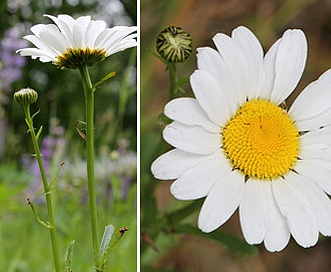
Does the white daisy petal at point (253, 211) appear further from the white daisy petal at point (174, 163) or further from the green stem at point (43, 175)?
the green stem at point (43, 175)

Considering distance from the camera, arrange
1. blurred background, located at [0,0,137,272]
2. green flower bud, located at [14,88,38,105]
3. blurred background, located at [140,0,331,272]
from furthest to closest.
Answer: blurred background, located at [140,0,331,272], blurred background, located at [0,0,137,272], green flower bud, located at [14,88,38,105]

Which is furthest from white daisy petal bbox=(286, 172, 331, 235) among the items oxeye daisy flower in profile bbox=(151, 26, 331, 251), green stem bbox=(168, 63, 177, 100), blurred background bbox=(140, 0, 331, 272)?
blurred background bbox=(140, 0, 331, 272)

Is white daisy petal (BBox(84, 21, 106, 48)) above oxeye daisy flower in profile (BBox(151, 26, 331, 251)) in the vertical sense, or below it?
above

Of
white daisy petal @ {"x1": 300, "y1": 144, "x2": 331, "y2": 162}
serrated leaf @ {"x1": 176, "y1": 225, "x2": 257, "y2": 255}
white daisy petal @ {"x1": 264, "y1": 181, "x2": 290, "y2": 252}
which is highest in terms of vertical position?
white daisy petal @ {"x1": 300, "y1": 144, "x2": 331, "y2": 162}

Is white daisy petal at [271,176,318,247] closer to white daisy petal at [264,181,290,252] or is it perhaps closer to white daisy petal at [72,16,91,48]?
white daisy petal at [264,181,290,252]

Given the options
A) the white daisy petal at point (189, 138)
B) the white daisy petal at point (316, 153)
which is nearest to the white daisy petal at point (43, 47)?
the white daisy petal at point (189, 138)

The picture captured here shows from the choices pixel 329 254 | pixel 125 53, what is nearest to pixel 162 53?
pixel 125 53

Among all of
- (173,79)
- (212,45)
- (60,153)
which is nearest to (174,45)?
(173,79)
